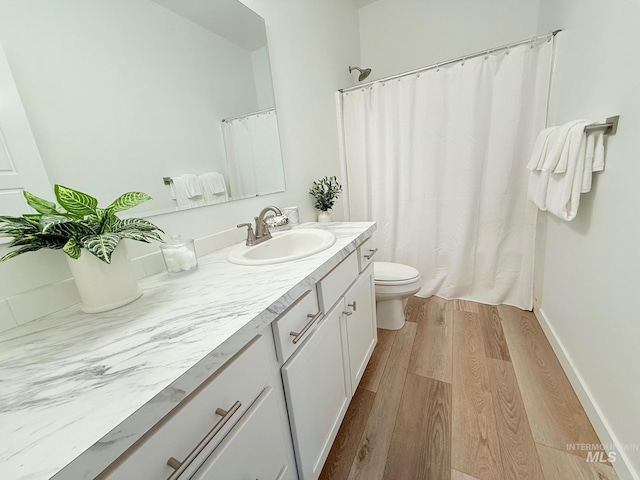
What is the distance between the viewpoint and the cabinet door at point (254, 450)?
48 centimetres

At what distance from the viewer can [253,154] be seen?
1.32m

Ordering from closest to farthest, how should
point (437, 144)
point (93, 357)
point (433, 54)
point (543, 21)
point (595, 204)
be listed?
point (93, 357) → point (595, 204) → point (543, 21) → point (437, 144) → point (433, 54)

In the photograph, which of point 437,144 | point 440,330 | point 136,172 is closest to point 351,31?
point 437,144

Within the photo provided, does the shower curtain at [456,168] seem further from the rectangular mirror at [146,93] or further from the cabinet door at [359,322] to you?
the rectangular mirror at [146,93]

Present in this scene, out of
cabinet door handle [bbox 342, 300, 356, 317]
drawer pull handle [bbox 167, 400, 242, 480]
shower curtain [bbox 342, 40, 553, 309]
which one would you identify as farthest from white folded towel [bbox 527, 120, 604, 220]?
drawer pull handle [bbox 167, 400, 242, 480]

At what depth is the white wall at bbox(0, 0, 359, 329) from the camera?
1.16 m

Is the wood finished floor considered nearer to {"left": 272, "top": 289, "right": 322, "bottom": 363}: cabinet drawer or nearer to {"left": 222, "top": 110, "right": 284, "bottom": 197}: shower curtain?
{"left": 272, "top": 289, "right": 322, "bottom": 363}: cabinet drawer

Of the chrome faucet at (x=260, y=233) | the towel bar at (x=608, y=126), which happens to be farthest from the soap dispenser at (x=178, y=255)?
the towel bar at (x=608, y=126)

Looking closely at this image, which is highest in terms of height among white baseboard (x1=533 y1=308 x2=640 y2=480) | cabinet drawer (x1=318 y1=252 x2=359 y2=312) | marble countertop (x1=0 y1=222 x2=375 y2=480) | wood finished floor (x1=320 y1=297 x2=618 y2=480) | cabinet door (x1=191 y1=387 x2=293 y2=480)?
marble countertop (x1=0 y1=222 x2=375 y2=480)

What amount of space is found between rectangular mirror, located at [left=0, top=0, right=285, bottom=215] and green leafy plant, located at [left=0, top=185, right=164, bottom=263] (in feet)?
0.48

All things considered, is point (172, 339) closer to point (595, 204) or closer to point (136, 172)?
point (136, 172)

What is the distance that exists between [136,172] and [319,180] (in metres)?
1.21

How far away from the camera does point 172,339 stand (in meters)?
0.50

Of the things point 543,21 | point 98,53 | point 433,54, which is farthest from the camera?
point 433,54
